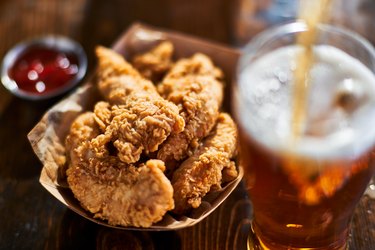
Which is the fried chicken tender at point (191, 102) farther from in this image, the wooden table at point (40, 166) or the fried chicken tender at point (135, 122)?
the wooden table at point (40, 166)

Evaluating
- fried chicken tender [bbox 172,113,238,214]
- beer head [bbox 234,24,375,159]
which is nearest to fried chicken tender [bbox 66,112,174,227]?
fried chicken tender [bbox 172,113,238,214]

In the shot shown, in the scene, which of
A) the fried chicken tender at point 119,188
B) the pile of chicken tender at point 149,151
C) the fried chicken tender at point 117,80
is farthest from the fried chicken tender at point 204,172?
the fried chicken tender at point 117,80

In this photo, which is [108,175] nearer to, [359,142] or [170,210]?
[170,210]

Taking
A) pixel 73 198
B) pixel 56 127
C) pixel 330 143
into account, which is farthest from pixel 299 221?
pixel 56 127

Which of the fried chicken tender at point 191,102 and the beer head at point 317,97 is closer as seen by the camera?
the beer head at point 317,97

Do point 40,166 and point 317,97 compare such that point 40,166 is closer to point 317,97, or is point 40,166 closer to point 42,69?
point 42,69

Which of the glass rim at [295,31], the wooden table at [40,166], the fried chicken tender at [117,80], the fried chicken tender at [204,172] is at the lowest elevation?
the wooden table at [40,166]

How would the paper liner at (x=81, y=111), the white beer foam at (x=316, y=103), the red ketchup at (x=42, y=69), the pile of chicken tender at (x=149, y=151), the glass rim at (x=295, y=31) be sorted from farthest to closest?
the red ketchup at (x=42, y=69), the paper liner at (x=81, y=111), the pile of chicken tender at (x=149, y=151), the glass rim at (x=295, y=31), the white beer foam at (x=316, y=103)
